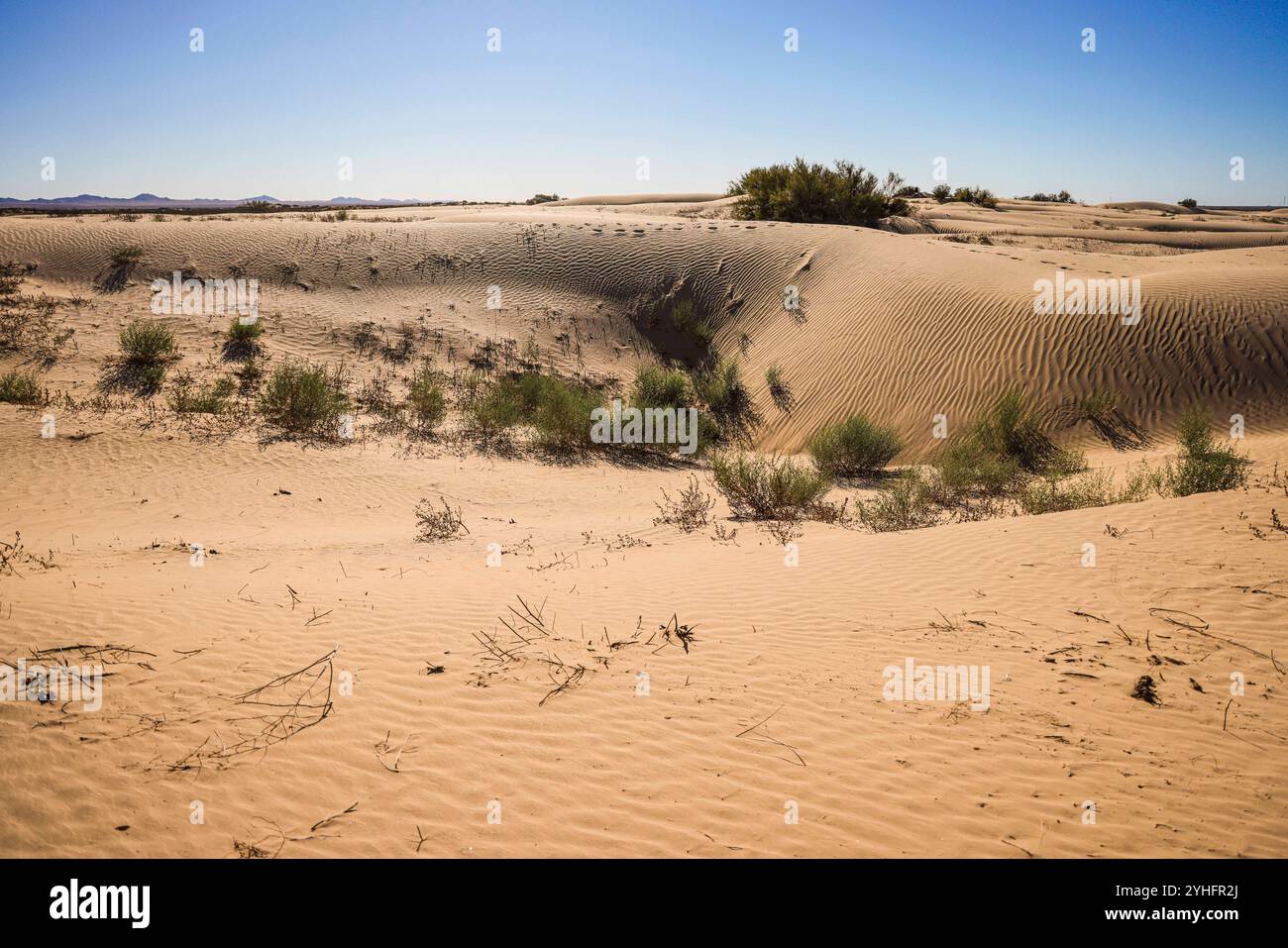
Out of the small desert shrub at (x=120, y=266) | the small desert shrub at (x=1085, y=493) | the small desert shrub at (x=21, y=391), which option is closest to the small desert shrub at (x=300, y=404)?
the small desert shrub at (x=21, y=391)

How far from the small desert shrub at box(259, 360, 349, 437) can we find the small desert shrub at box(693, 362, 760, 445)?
7450 mm

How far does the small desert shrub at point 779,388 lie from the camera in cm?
1509

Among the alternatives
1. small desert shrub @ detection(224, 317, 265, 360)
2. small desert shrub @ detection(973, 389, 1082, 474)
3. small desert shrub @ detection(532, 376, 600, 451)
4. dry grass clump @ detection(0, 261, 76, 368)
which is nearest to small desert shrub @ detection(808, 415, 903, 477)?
small desert shrub @ detection(973, 389, 1082, 474)

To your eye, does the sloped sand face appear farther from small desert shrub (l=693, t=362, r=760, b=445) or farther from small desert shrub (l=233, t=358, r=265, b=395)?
small desert shrub (l=693, t=362, r=760, b=445)

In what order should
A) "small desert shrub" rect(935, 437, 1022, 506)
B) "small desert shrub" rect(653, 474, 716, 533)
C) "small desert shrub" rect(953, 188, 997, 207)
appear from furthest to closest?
"small desert shrub" rect(953, 188, 997, 207) → "small desert shrub" rect(935, 437, 1022, 506) → "small desert shrub" rect(653, 474, 716, 533)

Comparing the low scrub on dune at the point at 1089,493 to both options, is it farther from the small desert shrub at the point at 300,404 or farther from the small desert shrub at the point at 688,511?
the small desert shrub at the point at 300,404

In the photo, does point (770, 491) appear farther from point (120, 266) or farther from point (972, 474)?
point (120, 266)

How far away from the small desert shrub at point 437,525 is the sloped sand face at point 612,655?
0.28 metres

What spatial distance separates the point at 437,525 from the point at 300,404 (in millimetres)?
5965

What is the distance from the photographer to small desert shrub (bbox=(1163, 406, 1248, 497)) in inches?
323
